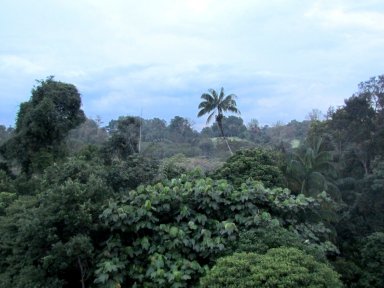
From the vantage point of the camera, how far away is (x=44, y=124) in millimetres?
20656

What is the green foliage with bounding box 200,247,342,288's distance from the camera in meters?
6.01

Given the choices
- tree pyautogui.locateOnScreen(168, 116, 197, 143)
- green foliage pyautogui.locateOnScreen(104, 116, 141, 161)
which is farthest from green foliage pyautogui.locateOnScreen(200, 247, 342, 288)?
tree pyautogui.locateOnScreen(168, 116, 197, 143)

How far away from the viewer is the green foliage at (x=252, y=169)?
56.9 feet

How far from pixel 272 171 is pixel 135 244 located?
1016 centimetres

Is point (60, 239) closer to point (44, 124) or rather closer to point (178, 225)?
point (178, 225)

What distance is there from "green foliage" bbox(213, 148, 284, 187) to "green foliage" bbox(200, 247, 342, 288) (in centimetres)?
1033

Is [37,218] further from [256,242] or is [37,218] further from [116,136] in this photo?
[116,136]

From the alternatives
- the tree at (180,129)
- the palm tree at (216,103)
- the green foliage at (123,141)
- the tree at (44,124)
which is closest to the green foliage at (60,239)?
the tree at (44,124)

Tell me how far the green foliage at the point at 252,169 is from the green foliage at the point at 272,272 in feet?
33.9

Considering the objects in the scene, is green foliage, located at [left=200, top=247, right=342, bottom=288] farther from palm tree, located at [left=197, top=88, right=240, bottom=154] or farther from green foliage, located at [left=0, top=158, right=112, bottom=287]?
palm tree, located at [left=197, top=88, right=240, bottom=154]

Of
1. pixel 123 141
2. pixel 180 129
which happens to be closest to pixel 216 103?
pixel 123 141

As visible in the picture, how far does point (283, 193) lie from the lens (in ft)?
30.1

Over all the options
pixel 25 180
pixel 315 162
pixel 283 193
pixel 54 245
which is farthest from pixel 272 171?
pixel 54 245

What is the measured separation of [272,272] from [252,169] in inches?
462
